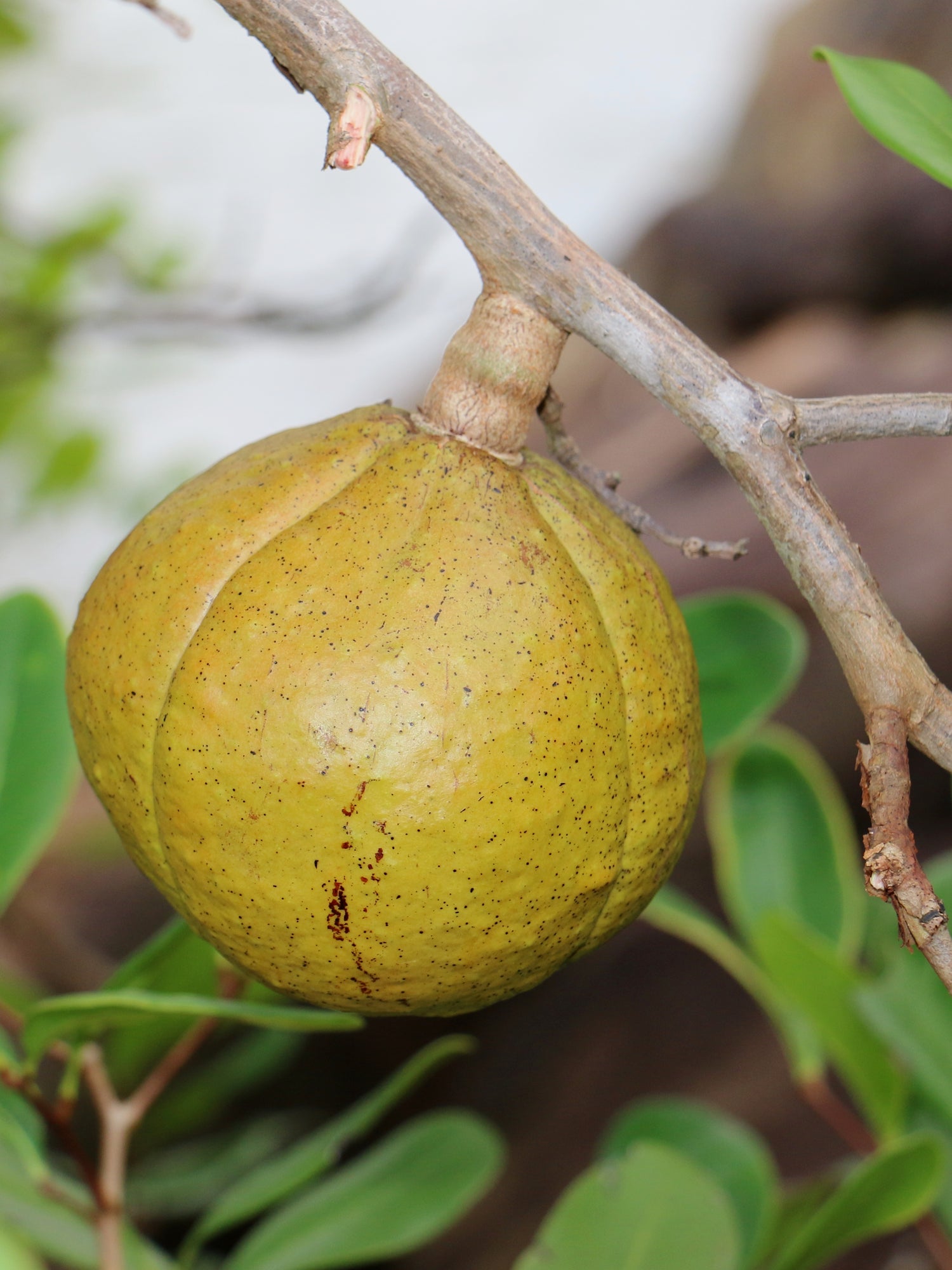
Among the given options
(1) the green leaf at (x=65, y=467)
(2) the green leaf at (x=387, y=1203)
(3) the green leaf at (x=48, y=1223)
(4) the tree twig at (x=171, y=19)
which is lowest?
(2) the green leaf at (x=387, y=1203)

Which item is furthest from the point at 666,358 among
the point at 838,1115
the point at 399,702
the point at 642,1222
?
the point at 838,1115

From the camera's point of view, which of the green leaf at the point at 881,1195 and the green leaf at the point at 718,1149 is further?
the green leaf at the point at 718,1149

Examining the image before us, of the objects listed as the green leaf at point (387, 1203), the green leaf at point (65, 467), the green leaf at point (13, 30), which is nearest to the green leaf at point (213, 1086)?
the green leaf at point (387, 1203)

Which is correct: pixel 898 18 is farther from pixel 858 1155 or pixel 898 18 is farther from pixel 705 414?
pixel 705 414

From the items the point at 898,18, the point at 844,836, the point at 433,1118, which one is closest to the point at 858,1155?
the point at 844,836

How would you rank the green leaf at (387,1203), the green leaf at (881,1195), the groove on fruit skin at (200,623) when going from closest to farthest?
the groove on fruit skin at (200,623) < the green leaf at (881,1195) < the green leaf at (387,1203)

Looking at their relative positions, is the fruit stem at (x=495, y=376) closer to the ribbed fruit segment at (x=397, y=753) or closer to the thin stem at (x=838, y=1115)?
the ribbed fruit segment at (x=397, y=753)

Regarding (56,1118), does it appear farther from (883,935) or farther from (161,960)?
(883,935)
